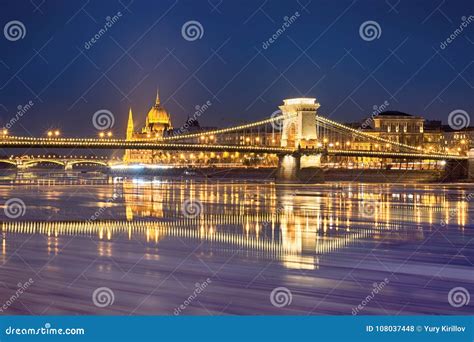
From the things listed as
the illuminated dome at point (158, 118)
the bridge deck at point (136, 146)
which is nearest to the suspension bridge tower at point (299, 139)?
the bridge deck at point (136, 146)

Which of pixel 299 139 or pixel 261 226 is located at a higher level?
pixel 299 139

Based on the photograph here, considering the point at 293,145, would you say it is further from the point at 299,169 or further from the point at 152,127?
the point at 152,127

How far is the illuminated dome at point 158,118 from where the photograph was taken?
13700cm

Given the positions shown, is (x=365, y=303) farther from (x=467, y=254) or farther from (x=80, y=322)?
(x=467, y=254)

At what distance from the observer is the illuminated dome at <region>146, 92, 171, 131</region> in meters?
137

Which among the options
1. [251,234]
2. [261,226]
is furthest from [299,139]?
[251,234]

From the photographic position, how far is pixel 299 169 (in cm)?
5394

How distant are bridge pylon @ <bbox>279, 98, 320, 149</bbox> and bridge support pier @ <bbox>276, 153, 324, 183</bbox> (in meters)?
1.72

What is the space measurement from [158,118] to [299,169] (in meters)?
87.0

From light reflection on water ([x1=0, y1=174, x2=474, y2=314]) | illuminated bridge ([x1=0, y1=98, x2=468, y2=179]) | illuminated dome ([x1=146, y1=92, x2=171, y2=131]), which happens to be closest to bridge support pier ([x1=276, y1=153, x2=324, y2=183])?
illuminated bridge ([x1=0, y1=98, x2=468, y2=179])

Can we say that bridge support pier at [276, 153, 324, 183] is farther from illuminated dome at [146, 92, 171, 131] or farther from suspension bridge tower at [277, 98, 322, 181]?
illuminated dome at [146, 92, 171, 131]

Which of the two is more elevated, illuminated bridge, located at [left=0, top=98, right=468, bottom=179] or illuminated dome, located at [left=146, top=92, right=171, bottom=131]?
illuminated dome, located at [left=146, top=92, right=171, bottom=131]

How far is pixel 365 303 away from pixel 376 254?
3.62 m

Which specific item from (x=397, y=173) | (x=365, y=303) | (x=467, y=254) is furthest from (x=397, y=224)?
(x=397, y=173)
